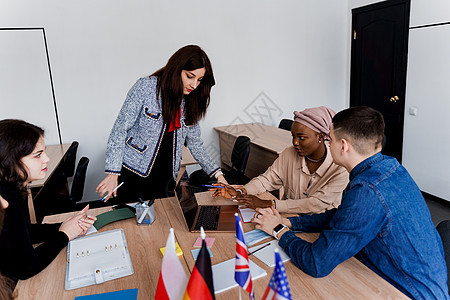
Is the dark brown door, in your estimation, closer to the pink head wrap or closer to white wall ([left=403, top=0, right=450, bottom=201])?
white wall ([left=403, top=0, right=450, bottom=201])

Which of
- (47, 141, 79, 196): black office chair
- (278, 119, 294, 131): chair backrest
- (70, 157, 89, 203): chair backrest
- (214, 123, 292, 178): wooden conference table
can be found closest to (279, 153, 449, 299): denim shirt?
(214, 123, 292, 178): wooden conference table

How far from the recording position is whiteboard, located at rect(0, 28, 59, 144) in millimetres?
3479

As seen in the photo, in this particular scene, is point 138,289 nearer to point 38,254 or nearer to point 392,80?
point 38,254

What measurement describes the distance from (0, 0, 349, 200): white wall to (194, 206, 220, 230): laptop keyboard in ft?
8.45

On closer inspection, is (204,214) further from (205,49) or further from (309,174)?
(205,49)

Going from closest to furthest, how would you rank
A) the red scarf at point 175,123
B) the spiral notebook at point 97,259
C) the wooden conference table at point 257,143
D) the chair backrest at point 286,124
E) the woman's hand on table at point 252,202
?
the spiral notebook at point 97,259 → the woman's hand on table at point 252,202 → the red scarf at point 175,123 → the wooden conference table at point 257,143 → the chair backrest at point 286,124

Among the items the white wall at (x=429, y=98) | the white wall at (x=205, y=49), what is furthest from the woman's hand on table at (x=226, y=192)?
the white wall at (x=429, y=98)

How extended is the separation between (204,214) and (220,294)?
0.62 meters

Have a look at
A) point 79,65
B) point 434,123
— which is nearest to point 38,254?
point 79,65

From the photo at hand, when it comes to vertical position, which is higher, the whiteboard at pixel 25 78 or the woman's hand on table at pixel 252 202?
the whiteboard at pixel 25 78

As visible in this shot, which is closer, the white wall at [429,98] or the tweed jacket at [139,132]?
the tweed jacket at [139,132]

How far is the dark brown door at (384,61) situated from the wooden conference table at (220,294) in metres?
3.32

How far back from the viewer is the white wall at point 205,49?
364 cm

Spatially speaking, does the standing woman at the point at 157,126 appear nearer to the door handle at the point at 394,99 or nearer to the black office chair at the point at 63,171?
the black office chair at the point at 63,171
